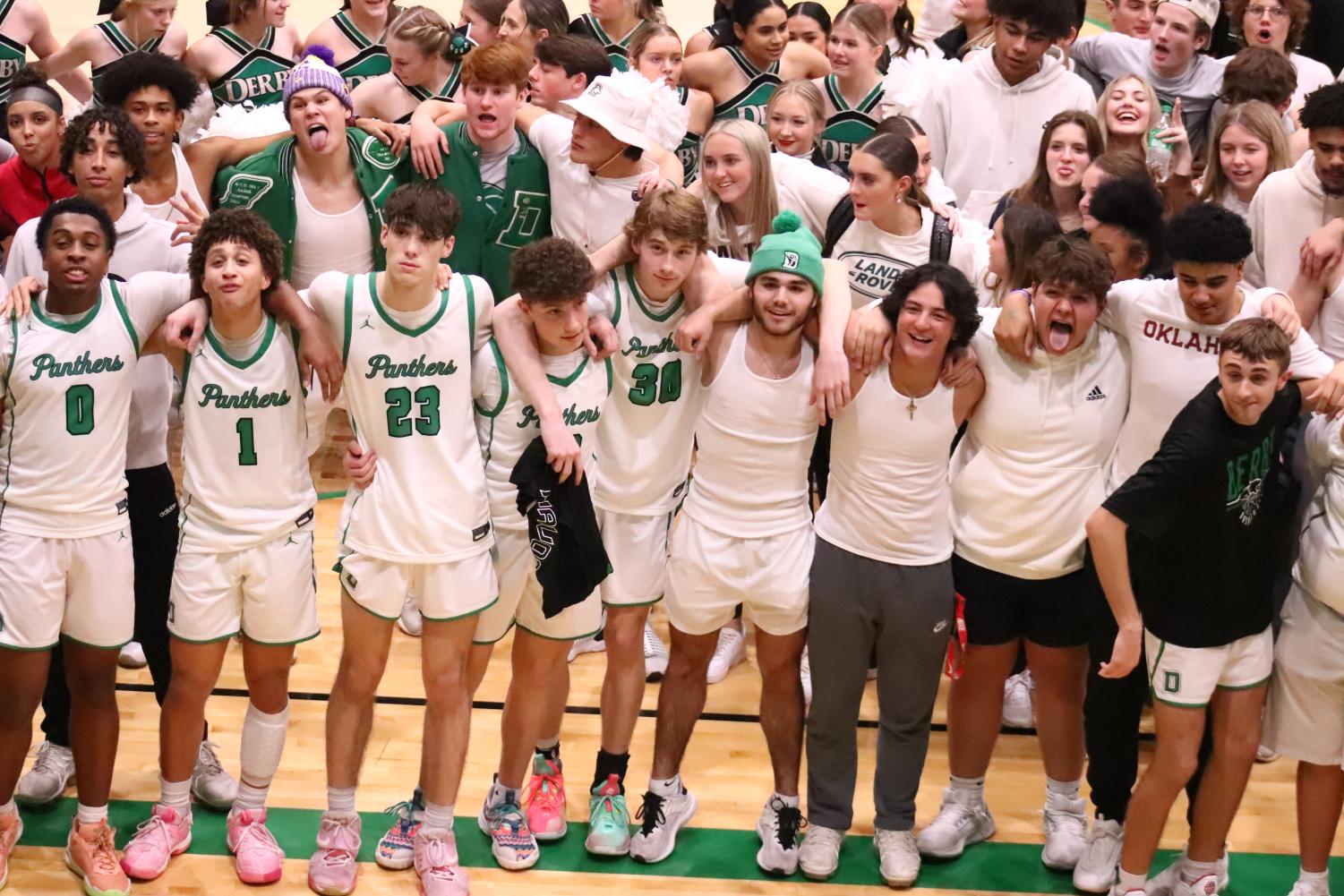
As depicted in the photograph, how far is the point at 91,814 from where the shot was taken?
4.83 metres

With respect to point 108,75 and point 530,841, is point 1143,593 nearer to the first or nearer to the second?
point 530,841

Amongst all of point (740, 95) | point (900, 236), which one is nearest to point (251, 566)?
point (900, 236)

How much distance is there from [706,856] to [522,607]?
0.97 m

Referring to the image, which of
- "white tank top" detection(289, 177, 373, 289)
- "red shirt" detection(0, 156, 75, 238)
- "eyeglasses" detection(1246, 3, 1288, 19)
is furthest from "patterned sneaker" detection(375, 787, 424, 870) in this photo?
"eyeglasses" detection(1246, 3, 1288, 19)

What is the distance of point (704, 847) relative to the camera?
517 centimetres

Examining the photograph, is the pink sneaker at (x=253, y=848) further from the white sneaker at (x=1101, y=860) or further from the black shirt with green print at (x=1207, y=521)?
the black shirt with green print at (x=1207, y=521)

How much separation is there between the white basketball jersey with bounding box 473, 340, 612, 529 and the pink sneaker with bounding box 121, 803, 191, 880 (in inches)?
51.8

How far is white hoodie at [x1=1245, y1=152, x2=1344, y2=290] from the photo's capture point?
5.34 m

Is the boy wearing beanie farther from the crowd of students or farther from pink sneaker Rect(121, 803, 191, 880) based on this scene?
pink sneaker Rect(121, 803, 191, 880)

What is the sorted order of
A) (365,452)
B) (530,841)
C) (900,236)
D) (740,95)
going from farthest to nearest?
(740,95) < (900,236) < (530,841) < (365,452)

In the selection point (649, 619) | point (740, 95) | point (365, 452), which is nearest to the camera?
point (365, 452)

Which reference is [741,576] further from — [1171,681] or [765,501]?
[1171,681]

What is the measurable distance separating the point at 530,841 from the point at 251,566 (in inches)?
46.7

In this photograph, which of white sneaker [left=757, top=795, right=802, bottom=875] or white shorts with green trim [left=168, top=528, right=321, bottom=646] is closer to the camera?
white shorts with green trim [left=168, top=528, right=321, bottom=646]
